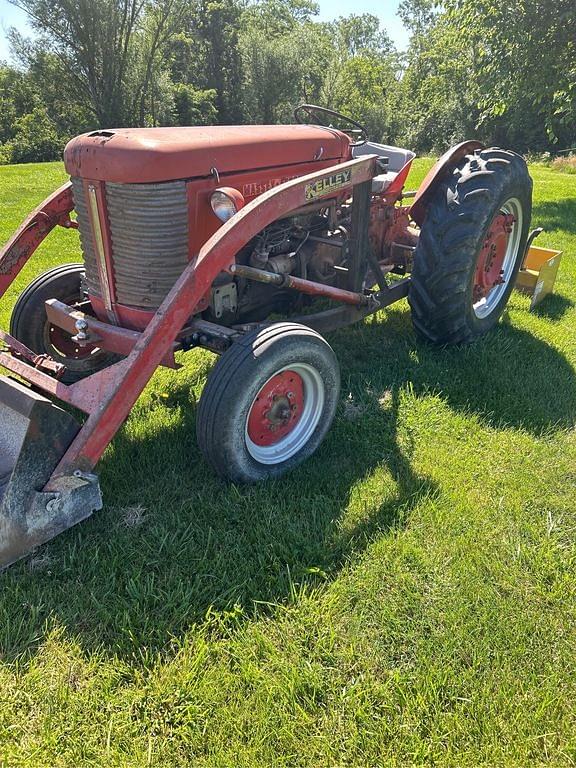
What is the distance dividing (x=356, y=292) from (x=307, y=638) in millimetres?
2258

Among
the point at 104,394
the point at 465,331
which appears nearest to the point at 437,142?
the point at 465,331

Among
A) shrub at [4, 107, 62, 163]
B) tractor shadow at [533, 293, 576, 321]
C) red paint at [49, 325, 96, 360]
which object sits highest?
red paint at [49, 325, 96, 360]

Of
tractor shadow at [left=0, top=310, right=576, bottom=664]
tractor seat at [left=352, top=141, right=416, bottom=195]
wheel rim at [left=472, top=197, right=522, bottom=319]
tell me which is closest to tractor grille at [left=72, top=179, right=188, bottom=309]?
tractor shadow at [left=0, top=310, right=576, bottom=664]

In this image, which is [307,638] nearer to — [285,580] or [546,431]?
[285,580]

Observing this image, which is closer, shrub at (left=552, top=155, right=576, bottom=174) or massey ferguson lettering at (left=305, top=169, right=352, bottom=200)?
massey ferguson lettering at (left=305, top=169, right=352, bottom=200)

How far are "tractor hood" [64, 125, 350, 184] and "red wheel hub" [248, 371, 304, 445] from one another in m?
1.10

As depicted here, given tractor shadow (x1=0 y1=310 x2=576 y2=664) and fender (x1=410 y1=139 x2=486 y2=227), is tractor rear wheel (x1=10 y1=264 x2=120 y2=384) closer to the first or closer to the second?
tractor shadow (x1=0 y1=310 x2=576 y2=664)

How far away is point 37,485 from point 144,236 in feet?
4.09

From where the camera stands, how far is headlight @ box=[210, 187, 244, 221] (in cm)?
269

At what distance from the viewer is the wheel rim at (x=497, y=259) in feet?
14.0

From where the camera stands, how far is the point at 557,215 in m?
9.10

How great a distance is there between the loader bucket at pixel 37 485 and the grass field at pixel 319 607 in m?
0.18

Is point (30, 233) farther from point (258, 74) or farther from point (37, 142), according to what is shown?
point (258, 74)

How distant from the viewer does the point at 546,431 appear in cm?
342
